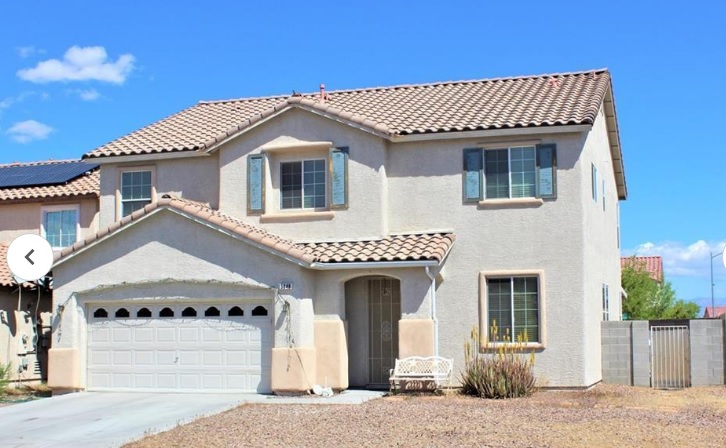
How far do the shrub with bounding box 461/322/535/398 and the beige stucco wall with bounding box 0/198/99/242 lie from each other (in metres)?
12.3

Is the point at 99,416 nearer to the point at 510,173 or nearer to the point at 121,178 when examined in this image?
the point at 121,178

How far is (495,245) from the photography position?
23.2m

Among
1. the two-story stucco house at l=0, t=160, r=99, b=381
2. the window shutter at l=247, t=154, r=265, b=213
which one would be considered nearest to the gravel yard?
the window shutter at l=247, t=154, r=265, b=213

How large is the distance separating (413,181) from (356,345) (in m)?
3.99

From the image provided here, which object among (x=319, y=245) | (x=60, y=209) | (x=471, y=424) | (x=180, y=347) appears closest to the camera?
(x=471, y=424)

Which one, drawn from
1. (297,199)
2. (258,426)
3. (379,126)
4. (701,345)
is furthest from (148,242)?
(701,345)

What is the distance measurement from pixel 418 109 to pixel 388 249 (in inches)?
182

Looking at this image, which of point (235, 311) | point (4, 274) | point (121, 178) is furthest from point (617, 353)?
point (4, 274)

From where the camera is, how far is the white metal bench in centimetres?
2170

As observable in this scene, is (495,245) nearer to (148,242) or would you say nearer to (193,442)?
(148,242)

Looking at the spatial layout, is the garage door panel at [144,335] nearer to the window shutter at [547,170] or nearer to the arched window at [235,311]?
the arched window at [235,311]

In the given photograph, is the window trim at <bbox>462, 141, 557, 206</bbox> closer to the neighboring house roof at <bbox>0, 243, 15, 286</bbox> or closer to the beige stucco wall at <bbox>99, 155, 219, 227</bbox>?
the beige stucco wall at <bbox>99, 155, 219, 227</bbox>

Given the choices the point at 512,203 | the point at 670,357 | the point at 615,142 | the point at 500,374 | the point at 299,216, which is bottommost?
the point at 500,374

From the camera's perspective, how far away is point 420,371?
21953 mm
